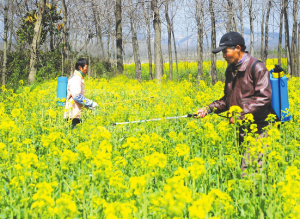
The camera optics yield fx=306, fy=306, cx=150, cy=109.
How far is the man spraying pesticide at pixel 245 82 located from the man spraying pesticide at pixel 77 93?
2652 millimetres

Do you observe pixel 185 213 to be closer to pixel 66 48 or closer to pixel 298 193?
pixel 298 193

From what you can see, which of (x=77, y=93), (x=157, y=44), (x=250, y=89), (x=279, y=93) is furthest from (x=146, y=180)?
(x=157, y=44)

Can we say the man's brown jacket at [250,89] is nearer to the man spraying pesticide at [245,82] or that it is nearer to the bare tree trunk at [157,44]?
the man spraying pesticide at [245,82]

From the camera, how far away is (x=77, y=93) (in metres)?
5.33

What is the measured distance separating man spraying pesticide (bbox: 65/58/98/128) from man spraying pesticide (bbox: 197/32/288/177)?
265 cm

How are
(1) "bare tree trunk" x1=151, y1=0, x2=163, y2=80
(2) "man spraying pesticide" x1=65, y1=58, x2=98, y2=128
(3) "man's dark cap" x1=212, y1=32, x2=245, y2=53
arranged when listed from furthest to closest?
(1) "bare tree trunk" x1=151, y1=0, x2=163, y2=80, (2) "man spraying pesticide" x1=65, y1=58, x2=98, y2=128, (3) "man's dark cap" x1=212, y1=32, x2=245, y2=53

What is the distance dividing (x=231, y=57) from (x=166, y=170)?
1.44 m

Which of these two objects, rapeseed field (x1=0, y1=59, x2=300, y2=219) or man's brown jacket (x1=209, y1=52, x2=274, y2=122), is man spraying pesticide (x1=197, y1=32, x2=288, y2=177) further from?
rapeseed field (x1=0, y1=59, x2=300, y2=219)

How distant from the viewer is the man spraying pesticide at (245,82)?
3.13 metres

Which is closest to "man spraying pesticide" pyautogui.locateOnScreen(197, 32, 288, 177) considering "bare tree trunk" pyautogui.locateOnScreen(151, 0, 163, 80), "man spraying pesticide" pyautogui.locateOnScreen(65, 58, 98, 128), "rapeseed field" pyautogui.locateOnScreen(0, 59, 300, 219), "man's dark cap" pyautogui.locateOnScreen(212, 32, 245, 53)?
"man's dark cap" pyautogui.locateOnScreen(212, 32, 245, 53)

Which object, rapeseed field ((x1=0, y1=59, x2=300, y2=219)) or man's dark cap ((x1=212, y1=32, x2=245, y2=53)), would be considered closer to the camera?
rapeseed field ((x1=0, y1=59, x2=300, y2=219))

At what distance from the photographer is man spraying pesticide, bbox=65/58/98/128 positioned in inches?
208

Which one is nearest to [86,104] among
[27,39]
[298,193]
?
[298,193]

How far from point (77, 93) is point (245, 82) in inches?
121
